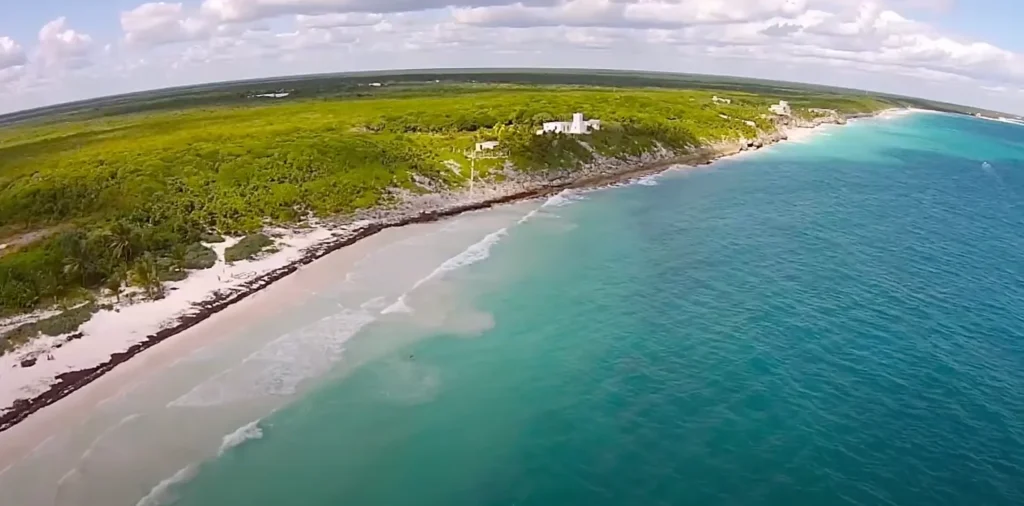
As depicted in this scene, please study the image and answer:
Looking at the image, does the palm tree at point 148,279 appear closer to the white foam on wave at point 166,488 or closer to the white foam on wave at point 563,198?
the white foam on wave at point 166,488

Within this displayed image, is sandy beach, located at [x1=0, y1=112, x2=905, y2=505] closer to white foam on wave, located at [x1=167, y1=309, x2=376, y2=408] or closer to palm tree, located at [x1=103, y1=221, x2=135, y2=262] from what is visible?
white foam on wave, located at [x1=167, y1=309, x2=376, y2=408]

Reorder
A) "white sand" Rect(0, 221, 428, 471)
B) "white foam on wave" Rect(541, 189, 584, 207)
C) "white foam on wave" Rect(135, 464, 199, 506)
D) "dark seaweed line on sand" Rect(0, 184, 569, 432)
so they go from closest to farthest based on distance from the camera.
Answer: "white foam on wave" Rect(135, 464, 199, 506) → "white sand" Rect(0, 221, 428, 471) → "dark seaweed line on sand" Rect(0, 184, 569, 432) → "white foam on wave" Rect(541, 189, 584, 207)

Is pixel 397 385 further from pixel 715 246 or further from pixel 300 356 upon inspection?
pixel 715 246

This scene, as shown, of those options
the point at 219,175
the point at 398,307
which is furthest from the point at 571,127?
the point at 398,307

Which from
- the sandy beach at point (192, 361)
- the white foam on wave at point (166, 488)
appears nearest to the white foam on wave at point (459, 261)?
the sandy beach at point (192, 361)

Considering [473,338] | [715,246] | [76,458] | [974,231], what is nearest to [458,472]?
[473,338]

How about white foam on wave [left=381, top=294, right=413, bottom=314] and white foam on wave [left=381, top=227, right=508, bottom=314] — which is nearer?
white foam on wave [left=381, top=294, right=413, bottom=314]

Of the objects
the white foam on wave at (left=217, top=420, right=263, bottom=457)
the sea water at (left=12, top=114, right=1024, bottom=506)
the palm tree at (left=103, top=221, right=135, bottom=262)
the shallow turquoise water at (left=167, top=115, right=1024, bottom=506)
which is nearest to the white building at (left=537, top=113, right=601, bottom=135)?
the sea water at (left=12, top=114, right=1024, bottom=506)
